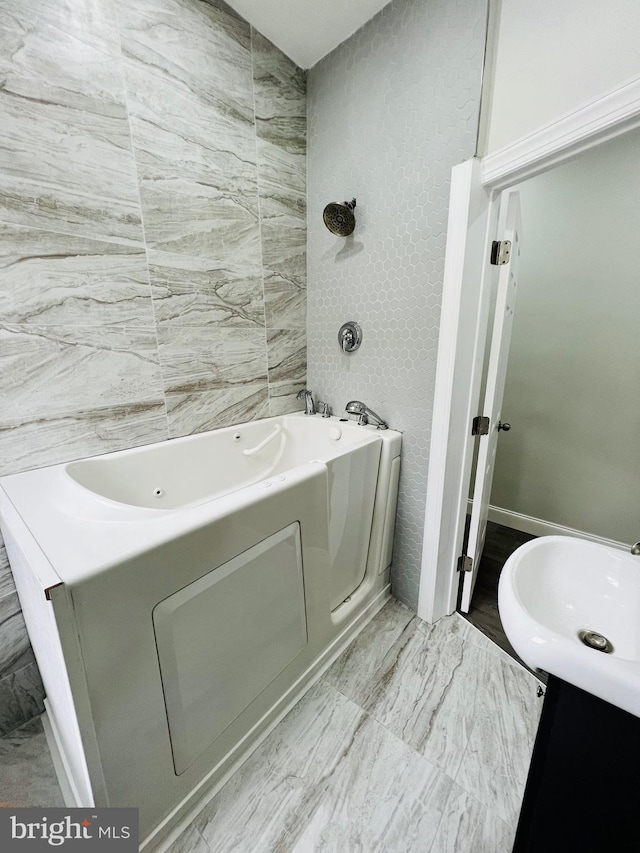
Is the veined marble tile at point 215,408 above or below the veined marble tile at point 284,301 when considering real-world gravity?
below

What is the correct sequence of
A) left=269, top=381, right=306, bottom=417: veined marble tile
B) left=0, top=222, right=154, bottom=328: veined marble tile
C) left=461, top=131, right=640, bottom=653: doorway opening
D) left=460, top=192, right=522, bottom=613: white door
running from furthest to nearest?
1. left=269, top=381, right=306, bottom=417: veined marble tile
2. left=461, top=131, right=640, bottom=653: doorway opening
3. left=460, top=192, right=522, bottom=613: white door
4. left=0, top=222, right=154, bottom=328: veined marble tile

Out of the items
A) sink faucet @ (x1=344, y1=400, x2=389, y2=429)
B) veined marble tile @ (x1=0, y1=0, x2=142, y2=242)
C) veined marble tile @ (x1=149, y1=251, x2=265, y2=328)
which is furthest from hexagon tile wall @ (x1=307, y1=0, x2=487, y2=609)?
veined marble tile @ (x1=0, y1=0, x2=142, y2=242)

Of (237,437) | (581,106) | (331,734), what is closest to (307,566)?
(331,734)

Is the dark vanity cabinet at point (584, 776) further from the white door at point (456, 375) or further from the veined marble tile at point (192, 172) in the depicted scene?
the veined marble tile at point (192, 172)

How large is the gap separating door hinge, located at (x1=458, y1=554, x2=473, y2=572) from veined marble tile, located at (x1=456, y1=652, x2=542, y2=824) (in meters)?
0.36

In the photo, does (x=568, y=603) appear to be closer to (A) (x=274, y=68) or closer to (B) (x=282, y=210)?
(B) (x=282, y=210)

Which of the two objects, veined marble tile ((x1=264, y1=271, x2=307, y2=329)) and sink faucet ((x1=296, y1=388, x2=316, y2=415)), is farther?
sink faucet ((x1=296, y1=388, x2=316, y2=415))

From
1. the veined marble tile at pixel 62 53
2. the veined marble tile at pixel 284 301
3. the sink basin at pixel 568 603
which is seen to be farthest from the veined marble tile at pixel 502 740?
the veined marble tile at pixel 62 53

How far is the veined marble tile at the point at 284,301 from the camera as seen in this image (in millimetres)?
1795

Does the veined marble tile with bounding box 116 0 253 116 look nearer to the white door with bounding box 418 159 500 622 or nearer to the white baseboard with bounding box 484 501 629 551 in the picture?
the white door with bounding box 418 159 500 622

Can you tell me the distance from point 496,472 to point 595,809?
202cm

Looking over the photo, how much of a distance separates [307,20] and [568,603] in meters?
2.36

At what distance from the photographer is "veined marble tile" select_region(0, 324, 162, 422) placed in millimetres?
1112
